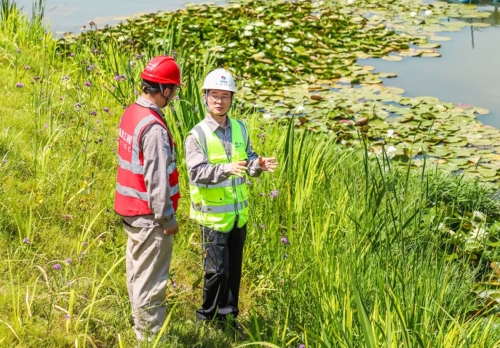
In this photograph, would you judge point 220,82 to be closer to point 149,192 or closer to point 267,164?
point 267,164

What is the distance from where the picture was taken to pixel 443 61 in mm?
9195

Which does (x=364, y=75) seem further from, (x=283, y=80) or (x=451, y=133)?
(x=451, y=133)

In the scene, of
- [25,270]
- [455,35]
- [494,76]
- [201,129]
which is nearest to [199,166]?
[201,129]

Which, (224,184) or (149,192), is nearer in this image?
(149,192)

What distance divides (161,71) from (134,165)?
0.46m

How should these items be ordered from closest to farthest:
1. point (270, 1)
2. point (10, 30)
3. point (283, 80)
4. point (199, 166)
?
point (199, 166) → point (10, 30) → point (283, 80) → point (270, 1)

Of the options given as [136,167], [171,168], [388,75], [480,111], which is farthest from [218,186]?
[388,75]

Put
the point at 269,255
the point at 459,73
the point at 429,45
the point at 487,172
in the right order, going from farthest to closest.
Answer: the point at 429,45, the point at 459,73, the point at 487,172, the point at 269,255

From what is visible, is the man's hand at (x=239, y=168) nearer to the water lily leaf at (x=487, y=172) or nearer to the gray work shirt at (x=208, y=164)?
the gray work shirt at (x=208, y=164)

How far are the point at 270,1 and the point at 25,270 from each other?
9.41 meters

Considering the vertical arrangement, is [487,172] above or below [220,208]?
below

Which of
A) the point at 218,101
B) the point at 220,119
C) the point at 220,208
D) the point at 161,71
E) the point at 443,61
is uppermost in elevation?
the point at 161,71

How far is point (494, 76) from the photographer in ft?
28.2

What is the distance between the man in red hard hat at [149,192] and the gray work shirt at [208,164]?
20 centimetres
